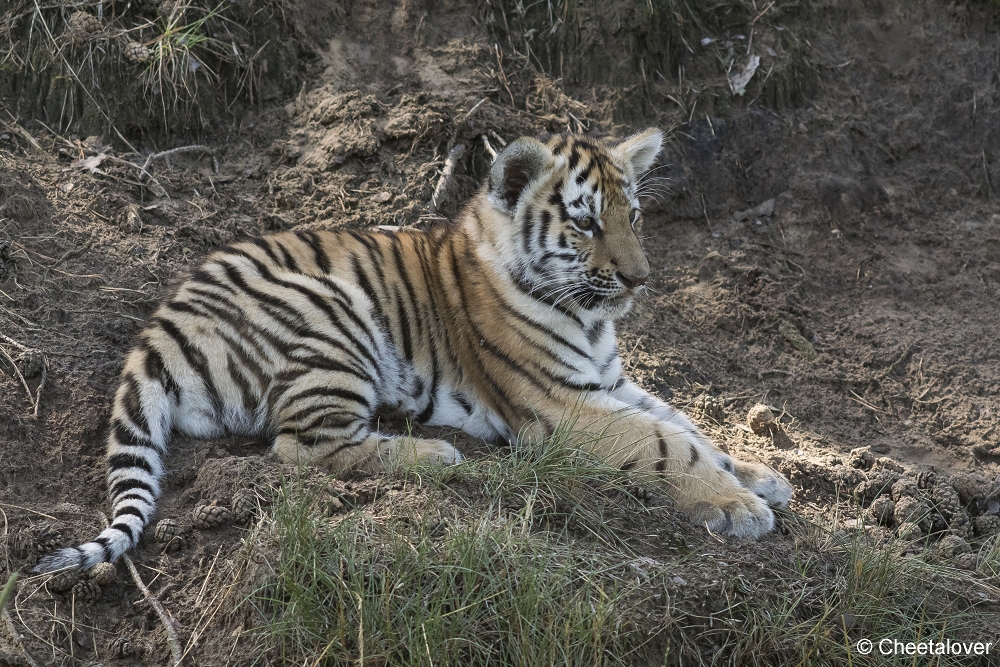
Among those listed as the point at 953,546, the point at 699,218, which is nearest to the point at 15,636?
the point at 953,546

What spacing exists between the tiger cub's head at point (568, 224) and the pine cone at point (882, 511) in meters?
1.39

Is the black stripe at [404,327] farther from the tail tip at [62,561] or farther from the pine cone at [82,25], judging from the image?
the pine cone at [82,25]

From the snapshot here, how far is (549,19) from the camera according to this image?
600 cm

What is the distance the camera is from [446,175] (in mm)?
5359

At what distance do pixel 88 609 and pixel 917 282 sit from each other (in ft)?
15.6

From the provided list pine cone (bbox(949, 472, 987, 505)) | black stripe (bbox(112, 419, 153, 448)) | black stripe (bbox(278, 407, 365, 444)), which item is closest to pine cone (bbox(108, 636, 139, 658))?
black stripe (bbox(112, 419, 153, 448))

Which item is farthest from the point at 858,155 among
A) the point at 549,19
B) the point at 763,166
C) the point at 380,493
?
the point at 380,493

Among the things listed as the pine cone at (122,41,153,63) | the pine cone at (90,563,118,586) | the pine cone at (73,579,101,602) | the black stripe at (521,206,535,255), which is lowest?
the pine cone at (73,579,101,602)

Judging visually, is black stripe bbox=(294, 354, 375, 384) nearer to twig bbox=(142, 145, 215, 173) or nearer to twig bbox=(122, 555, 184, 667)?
twig bbox=(122, 555, 184, 667)

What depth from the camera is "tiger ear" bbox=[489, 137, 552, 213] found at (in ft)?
13.1

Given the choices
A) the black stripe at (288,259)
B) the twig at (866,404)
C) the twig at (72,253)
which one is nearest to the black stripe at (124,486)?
the black stripe at (288,259)

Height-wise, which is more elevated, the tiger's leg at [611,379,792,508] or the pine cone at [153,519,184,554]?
the tiger's leg at [611,379,792,508]

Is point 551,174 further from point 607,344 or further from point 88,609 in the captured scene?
point 88,609

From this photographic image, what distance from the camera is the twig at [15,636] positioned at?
2.78 metres
